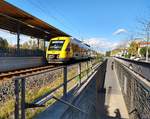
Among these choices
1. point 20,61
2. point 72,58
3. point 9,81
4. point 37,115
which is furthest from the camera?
point 72,58

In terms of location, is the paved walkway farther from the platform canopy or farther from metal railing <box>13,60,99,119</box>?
metal railing <box>13,60,99,119</box>

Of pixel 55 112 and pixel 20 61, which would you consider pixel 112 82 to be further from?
pixel 55 112

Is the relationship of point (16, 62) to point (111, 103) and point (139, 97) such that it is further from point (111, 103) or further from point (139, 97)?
point (111, 103)

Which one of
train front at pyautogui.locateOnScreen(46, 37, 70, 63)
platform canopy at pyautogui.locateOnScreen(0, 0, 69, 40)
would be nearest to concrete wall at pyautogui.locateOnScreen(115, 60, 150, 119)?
platform canopy at pyautogui.locateOnScreen(0, 0, 69, 40)

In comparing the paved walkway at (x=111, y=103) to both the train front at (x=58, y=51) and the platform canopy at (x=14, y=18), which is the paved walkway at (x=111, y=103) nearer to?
the train front at (x=58, y=51)

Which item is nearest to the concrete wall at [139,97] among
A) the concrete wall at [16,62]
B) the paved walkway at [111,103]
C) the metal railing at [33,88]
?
the metal railing at [33,88]

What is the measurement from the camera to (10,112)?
4.25 m

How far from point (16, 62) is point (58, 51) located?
6791 mm

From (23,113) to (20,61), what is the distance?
2105 cm

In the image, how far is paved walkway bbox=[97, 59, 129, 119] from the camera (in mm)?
29406

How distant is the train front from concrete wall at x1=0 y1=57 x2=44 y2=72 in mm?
1822

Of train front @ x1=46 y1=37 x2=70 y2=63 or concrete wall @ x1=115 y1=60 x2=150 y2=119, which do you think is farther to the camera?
train front @ x1=46 y1=37 x2=70 y2=63

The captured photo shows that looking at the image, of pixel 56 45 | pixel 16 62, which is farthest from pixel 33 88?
pixel 56 45

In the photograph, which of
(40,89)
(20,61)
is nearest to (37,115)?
(40,89)
